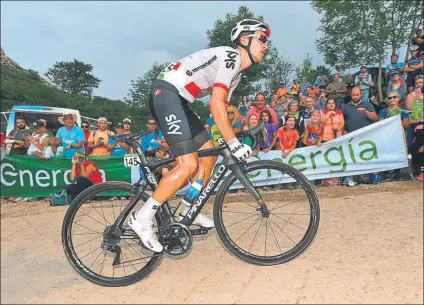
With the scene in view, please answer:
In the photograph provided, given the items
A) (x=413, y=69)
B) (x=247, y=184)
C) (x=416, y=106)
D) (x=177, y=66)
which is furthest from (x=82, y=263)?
(x=413, y=69)

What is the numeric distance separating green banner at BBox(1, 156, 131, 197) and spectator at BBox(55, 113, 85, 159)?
250 millimetres

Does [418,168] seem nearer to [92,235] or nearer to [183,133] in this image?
[183,133]

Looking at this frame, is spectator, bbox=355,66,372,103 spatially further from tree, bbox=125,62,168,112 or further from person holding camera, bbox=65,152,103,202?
tree, bbox=125,62,168,112

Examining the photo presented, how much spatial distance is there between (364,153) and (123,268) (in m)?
5.98

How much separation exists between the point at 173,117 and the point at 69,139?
18.9 ft

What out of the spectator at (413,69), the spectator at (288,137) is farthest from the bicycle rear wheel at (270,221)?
the spectator at (413,69)

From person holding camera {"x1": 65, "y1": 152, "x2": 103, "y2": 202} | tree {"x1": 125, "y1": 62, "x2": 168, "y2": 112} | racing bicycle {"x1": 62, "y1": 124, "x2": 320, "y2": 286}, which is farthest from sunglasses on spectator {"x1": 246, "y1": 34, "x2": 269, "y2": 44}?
tree {"x1": 125, "y1": 62, "x2": 168, "y2": 112}

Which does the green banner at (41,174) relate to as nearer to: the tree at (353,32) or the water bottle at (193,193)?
the water bottle at (193,193)

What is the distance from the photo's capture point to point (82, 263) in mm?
3631

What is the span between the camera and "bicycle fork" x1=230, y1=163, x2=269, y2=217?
3.59 metres

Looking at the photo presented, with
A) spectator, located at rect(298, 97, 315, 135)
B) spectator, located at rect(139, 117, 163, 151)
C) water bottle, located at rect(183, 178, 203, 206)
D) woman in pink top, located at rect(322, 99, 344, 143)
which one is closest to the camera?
water bottle, located at rect(183, 178, 203, 206)

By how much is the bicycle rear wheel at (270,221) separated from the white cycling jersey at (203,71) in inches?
36.5

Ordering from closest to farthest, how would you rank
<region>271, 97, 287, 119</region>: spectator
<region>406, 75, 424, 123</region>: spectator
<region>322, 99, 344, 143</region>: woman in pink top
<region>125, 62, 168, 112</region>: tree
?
<region>406, 75, 424, 123</region>: spectator → <region>322, 99, 344, 143</region>: woman in pink top → <region>271, 97, 287, 119</region>: spectator → <region>125, 62, 168, 112</region>: tree

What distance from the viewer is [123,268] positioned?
3.74 meters
